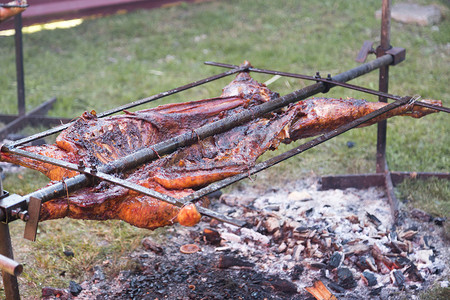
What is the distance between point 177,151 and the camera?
3.18 m

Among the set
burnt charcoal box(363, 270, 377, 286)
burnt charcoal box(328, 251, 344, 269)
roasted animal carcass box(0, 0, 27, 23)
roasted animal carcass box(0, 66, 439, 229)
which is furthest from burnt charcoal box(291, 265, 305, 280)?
roasted animal carcass box(0, 0, 27, 23)

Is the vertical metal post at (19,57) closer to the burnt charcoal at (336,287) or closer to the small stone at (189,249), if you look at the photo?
the small stone at (189,249)

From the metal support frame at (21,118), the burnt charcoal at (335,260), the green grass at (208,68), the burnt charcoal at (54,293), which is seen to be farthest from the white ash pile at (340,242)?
the metal support frame at (21,118)

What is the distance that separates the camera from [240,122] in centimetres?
332

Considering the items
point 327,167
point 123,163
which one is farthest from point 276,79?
point 123,163

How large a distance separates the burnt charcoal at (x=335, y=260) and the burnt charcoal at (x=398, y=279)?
38 cm

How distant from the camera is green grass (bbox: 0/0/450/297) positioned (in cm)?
436

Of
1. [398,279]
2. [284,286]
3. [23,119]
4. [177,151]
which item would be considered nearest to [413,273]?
[398,279]

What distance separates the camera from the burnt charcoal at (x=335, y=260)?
381 cm

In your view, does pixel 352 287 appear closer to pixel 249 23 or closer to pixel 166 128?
pixel 166 128

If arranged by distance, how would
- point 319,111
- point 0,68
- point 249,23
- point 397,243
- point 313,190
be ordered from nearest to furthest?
point 319,111 → point 397,243 → point 313,190 → point 0,68 → point 249,23

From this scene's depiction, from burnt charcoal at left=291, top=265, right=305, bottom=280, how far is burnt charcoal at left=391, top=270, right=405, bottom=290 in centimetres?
65

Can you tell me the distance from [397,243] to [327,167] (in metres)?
1.55

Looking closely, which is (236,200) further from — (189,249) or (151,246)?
(151,246)
